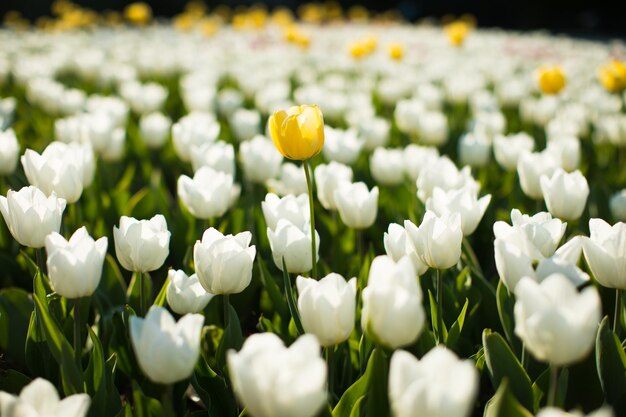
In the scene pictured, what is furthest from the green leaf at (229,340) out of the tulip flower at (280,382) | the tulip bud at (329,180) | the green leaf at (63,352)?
the tulip bud at (329,180)

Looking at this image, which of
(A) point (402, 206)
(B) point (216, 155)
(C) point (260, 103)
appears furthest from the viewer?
(C) point (260, 103)

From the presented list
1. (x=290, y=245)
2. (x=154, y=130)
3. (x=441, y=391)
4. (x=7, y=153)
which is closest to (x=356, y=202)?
(x=290, y=245)

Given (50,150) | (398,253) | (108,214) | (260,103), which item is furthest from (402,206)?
(260,103)

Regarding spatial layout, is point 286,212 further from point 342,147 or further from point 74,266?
point 342,147

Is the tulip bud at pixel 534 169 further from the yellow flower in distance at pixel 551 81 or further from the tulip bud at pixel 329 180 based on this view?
the yellow flower in distance at pixel 551 81

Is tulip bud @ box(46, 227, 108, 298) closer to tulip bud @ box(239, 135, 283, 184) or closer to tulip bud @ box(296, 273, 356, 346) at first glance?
tulip bud @ box(296, 273, 356, 346)

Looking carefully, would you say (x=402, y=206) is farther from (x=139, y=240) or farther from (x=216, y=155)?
(x=139, y=240)
